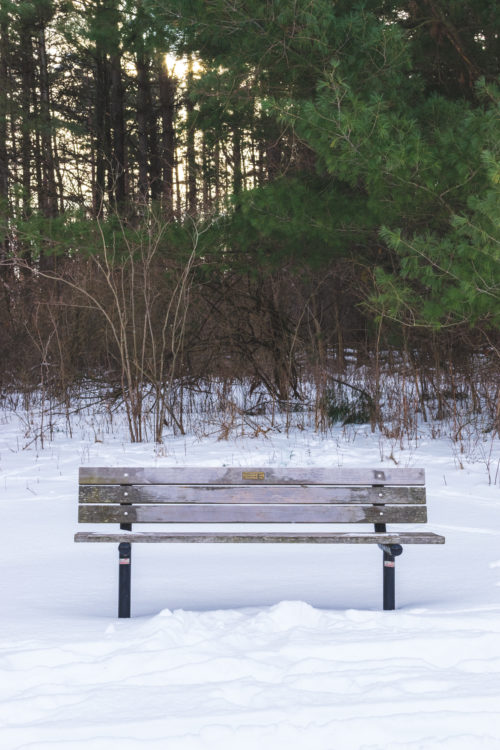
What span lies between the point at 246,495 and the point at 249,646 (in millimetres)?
951

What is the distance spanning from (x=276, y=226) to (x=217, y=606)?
6.20 m

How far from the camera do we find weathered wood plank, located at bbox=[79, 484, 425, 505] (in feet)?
13.2

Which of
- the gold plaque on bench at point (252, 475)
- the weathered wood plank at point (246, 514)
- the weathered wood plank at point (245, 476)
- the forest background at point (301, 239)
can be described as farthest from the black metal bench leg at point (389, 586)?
the forest background at point (301, 239)

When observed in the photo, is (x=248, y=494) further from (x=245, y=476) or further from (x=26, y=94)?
(x=26, y=94)

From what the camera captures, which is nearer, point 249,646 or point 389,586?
point 249,646

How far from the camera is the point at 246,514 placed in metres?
4.04

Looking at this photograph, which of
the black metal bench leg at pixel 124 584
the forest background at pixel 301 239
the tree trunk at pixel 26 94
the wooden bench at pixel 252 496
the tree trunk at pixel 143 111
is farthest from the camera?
the tree trunk at pixel 143 111

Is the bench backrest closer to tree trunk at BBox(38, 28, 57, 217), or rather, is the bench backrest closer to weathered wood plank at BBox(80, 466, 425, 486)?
weathered wood plank at BBox(80, 466, 425, 486)

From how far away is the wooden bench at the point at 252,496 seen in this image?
400cm

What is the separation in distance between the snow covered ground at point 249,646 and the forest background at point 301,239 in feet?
11.7

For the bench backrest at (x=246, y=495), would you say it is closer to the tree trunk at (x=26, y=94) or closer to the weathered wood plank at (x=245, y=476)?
the weathered wood plank at (x=245, y=476)

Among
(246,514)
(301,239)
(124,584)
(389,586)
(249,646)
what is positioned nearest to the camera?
(249,646)

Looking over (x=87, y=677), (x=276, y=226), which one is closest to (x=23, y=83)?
(x=276, y=226)

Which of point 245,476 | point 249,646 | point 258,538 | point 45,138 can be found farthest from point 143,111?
point 249,646
